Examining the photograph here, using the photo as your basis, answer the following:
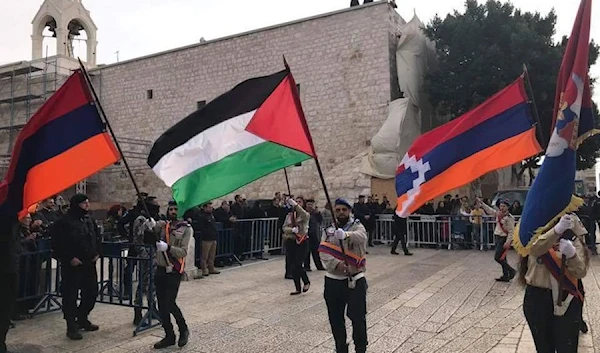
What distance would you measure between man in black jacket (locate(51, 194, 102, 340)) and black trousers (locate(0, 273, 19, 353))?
719 millimetres

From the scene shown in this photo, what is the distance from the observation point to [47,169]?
17.1 feet

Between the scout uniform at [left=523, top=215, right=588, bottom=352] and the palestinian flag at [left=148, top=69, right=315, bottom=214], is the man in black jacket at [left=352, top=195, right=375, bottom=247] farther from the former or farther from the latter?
the scout uniform at [left=523, top=215, right=588, bottom=352]

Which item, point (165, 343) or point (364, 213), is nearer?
point (165, 343)

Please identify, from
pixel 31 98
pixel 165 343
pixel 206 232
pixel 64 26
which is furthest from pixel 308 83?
pixel 165 343

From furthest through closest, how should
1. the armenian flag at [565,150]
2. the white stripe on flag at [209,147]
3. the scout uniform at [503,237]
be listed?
the scout uniform at [503,237]
the white stripe on flag at [209,147]
the armenian flag at [565,150]

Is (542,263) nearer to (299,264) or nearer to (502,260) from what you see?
(299,264)

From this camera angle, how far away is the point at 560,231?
3578mm

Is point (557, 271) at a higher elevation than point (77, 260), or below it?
higher

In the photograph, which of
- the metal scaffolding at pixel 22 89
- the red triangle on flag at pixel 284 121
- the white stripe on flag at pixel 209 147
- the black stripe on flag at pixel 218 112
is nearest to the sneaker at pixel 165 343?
the white stripe on flag at pixel 209 147

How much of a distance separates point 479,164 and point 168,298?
13.1 ft

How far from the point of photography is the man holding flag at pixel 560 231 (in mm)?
3730

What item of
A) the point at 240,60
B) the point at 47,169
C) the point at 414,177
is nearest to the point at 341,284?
the point at 414,177

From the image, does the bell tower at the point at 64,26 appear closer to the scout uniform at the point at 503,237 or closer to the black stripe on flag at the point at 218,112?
the black stripe on flag at the point at 218,112

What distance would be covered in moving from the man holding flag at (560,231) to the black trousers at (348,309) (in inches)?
56.7
